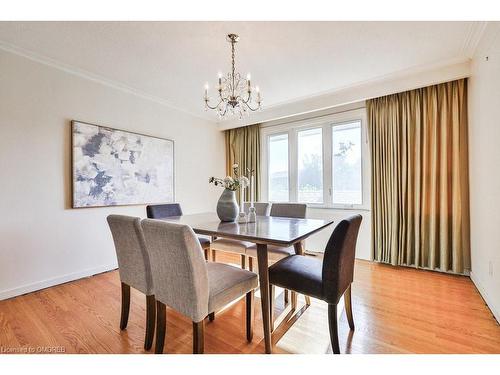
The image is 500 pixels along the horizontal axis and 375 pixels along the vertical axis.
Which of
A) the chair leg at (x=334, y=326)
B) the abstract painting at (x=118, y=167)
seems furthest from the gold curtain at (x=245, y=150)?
the chair leg at (x=334, y=326)

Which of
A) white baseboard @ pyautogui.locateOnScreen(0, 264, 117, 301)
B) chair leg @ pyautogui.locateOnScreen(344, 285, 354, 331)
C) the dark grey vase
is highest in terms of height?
the dark grey vase

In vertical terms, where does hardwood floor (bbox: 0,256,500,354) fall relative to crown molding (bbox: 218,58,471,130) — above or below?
below

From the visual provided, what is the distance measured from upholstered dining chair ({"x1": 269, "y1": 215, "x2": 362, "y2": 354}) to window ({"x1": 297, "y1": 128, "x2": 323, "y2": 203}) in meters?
2.19

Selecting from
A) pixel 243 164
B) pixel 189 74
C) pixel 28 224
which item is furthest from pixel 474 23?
pixel 28 224

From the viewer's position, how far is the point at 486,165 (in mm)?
2047

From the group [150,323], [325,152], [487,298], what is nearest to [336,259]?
[150,323]

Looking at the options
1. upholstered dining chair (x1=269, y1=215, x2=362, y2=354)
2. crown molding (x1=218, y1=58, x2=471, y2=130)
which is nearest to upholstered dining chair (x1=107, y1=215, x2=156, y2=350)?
upholstered dining chair (x1=269, y1=215, x2=362, y2=354)

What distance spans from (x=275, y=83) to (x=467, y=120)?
7.27 feet

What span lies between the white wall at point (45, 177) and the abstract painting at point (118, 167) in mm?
99

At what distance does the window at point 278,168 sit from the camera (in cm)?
409

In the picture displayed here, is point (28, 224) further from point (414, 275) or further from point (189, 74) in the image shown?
point (414, 275)

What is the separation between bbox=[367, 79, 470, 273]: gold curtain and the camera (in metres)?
2.63

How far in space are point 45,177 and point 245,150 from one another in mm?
2900

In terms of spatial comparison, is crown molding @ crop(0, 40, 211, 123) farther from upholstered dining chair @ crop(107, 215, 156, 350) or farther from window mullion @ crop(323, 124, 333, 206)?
window mullion @ crop(323, 124, 333, 206)
